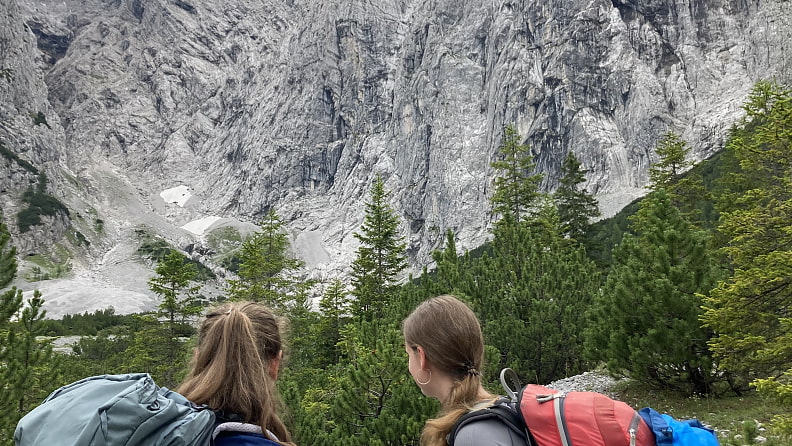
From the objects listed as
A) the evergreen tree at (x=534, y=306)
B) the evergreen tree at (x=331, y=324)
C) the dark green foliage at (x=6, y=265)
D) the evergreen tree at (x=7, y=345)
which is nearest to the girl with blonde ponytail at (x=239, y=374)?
the evergreen tree at (x=534, y=306)

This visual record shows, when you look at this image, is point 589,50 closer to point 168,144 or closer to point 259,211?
point 259,211

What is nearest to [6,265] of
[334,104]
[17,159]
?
[17,159]

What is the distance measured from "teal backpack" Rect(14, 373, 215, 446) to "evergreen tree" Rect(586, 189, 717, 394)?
348 inches

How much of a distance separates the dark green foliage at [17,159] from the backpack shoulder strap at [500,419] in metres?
146

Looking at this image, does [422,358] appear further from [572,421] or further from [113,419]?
[113,419]

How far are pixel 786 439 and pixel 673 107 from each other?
82.1m

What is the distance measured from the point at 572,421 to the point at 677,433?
398 millimetres

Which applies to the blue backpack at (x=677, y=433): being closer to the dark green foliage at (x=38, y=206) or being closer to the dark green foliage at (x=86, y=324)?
the dark green foliage at (x=86, y=324)

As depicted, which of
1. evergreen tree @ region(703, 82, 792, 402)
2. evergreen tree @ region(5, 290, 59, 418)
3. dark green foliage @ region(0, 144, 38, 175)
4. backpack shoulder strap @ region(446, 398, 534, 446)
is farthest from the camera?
dark green foliage @ region(0, 144, 38, 175)

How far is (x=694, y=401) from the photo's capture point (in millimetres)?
9344

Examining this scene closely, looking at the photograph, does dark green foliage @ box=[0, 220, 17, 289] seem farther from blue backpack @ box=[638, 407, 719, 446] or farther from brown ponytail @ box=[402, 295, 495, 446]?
blue backpack @ box=[638, 407, 719, 446]

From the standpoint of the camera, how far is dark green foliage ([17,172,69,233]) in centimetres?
11069

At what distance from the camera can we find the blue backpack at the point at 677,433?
1896mm

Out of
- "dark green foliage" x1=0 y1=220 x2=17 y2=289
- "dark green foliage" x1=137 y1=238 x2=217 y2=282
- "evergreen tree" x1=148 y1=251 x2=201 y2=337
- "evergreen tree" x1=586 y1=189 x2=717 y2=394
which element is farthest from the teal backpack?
"dark green foliage" x1=137 y1=238 x2=217 y2=282
